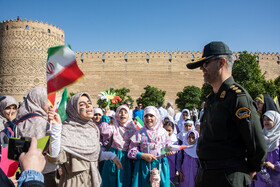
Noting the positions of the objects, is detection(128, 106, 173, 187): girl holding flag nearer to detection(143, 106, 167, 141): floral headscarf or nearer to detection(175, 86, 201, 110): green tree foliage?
detection(143, 106, 167, 141): floral headscarf

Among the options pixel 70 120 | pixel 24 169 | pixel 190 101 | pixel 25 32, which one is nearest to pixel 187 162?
pixel 70 120

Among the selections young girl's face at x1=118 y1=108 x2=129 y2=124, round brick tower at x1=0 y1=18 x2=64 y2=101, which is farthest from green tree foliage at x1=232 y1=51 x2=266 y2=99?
round brick tower at x1=0 y1=18 x2=64 y2=101

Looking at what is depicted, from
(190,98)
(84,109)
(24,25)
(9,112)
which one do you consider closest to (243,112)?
(84,109)

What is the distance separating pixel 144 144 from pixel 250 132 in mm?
1671

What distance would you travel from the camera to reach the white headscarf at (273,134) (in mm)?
2977

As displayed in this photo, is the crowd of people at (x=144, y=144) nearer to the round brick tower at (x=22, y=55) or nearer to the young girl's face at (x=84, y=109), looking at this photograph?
the young girl's face at (x=84, y=109)

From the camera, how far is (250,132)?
4.95 feet

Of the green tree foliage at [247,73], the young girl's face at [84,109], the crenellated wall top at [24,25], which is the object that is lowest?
the young girl's face at [84,109]

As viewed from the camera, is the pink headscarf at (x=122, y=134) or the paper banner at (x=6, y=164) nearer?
the paper banner at (x=6, y=164)

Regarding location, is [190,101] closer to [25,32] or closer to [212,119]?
[25,32]

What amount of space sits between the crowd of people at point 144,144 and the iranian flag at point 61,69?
24cm

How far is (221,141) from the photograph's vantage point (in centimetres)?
161

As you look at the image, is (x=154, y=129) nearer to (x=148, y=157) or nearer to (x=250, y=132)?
→ (x=148, y=157)

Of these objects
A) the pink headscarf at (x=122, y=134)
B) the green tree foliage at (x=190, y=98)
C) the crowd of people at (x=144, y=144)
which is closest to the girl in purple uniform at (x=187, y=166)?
the crowd of people at (x=144, y=144)
